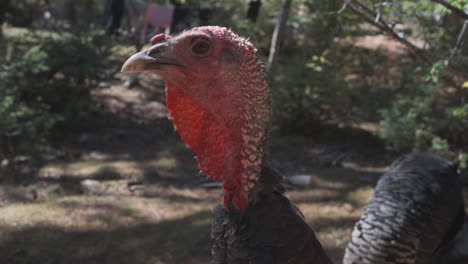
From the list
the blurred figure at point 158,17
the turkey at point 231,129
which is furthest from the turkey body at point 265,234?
the blurred figure at point 158,17

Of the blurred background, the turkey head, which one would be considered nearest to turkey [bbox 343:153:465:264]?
the blurred background

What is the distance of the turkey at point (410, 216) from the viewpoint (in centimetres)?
352

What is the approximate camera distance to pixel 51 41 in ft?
27.5

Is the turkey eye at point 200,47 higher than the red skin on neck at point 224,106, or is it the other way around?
the turkey eye at point 200,47

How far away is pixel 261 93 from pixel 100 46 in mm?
6996

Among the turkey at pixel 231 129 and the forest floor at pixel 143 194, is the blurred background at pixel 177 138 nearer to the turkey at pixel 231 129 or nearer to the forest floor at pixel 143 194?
the forest floor at pixel 143 194

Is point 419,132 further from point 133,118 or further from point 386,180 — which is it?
point 133,118

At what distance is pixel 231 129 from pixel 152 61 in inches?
17.8

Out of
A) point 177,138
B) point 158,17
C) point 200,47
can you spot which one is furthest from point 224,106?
point 158,17

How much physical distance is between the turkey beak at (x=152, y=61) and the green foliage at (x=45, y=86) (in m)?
4.52

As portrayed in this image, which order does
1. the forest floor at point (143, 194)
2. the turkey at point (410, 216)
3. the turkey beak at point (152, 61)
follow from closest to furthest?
the turkey beak at point (152, 61) → the turkey at point (410, 216) → the forest floor at point (143, 194)

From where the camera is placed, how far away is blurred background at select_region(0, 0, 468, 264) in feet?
16.3

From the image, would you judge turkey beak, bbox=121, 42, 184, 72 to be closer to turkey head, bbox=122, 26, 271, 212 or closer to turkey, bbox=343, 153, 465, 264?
turkey head, bbox=122, 26, 271, 212

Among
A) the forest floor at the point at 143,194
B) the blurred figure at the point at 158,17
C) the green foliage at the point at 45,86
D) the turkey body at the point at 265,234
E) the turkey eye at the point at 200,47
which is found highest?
the turkey eye at the point at 200,47
